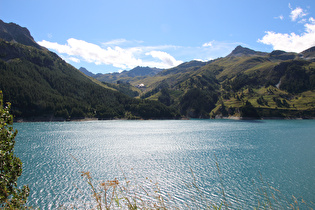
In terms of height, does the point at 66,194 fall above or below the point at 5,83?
below

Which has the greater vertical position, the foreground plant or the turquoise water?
the foreground plant

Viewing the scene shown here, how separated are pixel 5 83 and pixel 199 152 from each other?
21889cm

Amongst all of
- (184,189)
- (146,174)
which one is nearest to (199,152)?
(146,174)

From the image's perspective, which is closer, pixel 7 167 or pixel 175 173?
pixel 7 167

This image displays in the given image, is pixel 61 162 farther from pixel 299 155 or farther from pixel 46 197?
pixel 299 155

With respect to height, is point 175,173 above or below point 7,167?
below

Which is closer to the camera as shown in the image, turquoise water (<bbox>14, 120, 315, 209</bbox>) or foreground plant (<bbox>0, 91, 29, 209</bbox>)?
foreground plant (<bbox>0, 91, 29, 209</bbox>)

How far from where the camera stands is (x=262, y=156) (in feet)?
194

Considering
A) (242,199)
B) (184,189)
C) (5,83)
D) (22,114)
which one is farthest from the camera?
(5,83)

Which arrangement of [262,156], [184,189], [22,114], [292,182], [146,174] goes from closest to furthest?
[184,189] → [292,182] → [146,174] → [262,156] → [22,114]

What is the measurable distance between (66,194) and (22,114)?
185875 millimetres

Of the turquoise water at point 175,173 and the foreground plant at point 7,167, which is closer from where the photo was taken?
the foreground plant at point 7,167

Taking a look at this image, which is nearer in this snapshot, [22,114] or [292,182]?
[292,182]

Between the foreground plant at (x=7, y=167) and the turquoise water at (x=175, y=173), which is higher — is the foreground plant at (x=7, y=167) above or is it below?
above
